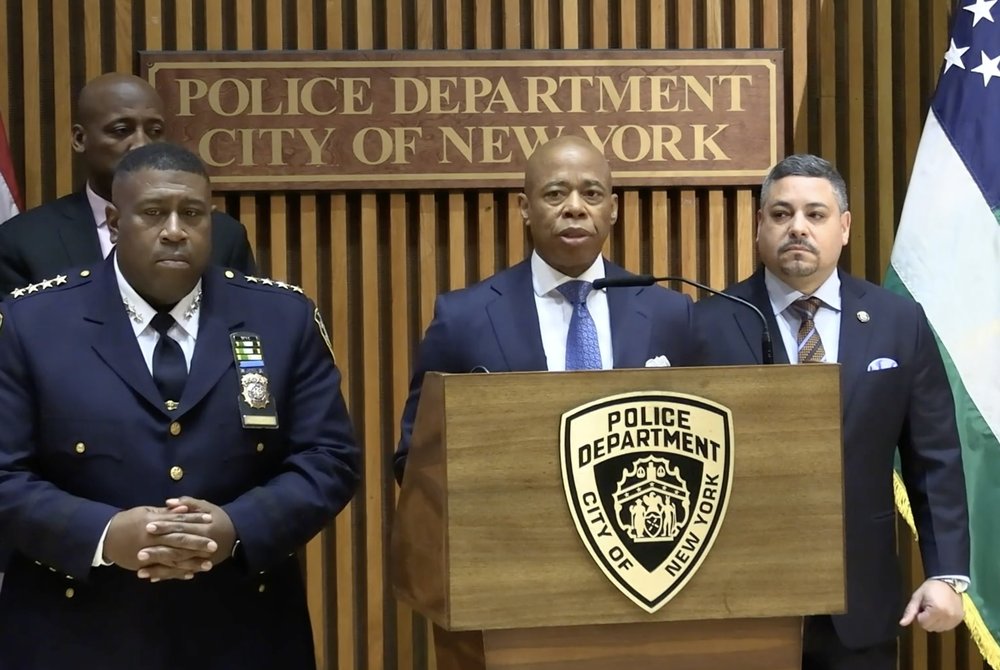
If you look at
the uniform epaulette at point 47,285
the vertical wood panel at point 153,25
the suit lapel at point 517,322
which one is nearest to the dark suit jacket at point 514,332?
the suit lapel at point 517,322

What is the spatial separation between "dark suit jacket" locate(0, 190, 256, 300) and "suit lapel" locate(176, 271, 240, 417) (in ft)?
1.93

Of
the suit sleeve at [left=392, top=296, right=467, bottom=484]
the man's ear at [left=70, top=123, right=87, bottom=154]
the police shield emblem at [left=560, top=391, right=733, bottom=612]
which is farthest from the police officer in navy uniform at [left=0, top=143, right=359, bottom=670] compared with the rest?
the man's ear at [left=70, top=123, right=87, bottom=154]

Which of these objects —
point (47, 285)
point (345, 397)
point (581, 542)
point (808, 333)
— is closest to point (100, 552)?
point (47, 285)

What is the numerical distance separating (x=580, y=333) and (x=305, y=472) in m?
0.61

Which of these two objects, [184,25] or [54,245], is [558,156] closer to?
[54,245]

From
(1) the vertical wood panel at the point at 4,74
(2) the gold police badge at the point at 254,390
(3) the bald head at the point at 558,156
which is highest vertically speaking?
(1) the vertical wood panel at the point at 4,74

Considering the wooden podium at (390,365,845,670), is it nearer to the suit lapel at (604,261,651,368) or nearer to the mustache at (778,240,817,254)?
the suit lapel at (604,261,651,368)

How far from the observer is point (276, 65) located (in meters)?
3.80

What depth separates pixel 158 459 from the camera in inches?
87.4

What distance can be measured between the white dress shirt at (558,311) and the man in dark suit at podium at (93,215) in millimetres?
722

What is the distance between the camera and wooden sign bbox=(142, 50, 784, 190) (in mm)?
3775

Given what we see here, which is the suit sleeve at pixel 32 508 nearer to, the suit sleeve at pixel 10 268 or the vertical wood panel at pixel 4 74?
the suit sleeve at pixel 10 268

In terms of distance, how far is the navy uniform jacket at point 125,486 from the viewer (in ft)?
7.11

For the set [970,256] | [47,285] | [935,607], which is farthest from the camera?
[970,256]
